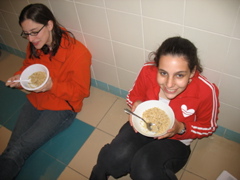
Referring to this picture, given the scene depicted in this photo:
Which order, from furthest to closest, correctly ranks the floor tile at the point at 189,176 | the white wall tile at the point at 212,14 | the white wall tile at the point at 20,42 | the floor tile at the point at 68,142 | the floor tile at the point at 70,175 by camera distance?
the white wall tile at the point at 20,42
the floor tile at the point at 68,142
the floor tile at the point at 70,175
the floor tile at the point at 189,176
the white wall tile at the point at 212,14

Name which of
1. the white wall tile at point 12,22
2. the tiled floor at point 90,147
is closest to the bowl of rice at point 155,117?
the tiled floor at point 90,147

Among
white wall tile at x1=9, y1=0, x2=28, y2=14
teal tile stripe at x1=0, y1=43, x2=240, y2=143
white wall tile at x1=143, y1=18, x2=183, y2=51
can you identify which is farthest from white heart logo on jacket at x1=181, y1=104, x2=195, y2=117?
white wall tile at x1=9, y1=0, x2=28, y2=14

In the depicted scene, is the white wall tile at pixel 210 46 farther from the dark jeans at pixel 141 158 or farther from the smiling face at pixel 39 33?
the smiling face at pixel 39 33

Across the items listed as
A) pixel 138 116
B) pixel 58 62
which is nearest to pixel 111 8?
pixel 58 62

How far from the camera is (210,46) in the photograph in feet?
3.84

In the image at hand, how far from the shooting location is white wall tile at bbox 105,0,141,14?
1.24 m

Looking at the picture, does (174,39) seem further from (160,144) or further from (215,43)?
(160,144)

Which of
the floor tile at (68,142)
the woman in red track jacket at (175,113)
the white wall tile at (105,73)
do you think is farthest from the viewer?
the white wall tile at (105,73)

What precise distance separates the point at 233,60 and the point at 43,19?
50.0 inches

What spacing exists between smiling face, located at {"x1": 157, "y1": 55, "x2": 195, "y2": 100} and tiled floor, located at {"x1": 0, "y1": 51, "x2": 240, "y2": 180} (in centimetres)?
81

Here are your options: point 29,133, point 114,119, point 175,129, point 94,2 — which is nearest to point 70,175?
point 29,133

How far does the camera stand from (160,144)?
1325mm

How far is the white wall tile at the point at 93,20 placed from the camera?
57.6 inches

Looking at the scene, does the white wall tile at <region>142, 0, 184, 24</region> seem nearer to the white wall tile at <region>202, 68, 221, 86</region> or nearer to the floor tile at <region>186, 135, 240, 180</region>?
the white wall tile at <region>202, 68, 221, 86</region>
